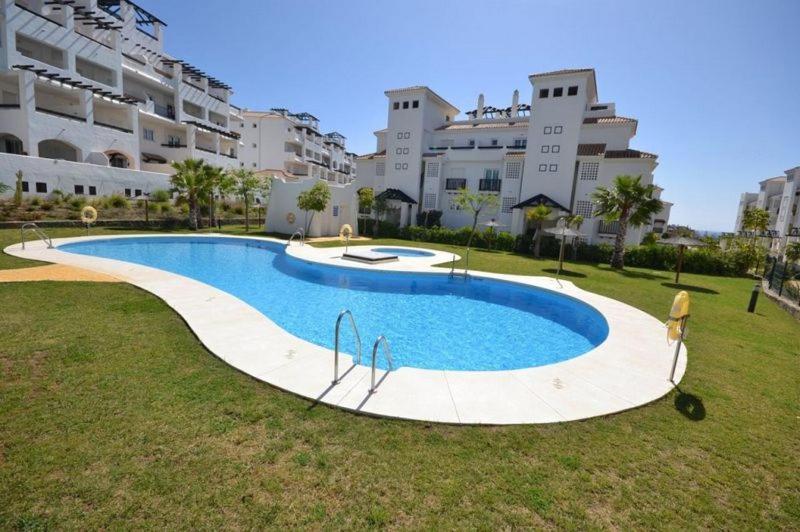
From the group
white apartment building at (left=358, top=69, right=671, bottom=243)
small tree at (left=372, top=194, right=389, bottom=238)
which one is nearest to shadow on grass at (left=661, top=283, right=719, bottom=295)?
white apartment building at (left=358, top=69, right=671, bottom=243)

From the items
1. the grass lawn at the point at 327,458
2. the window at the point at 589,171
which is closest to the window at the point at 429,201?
the window at the point at 589,171

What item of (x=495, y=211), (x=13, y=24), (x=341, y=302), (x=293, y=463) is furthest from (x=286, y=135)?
(x=293, y=463)

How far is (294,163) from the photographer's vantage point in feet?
198

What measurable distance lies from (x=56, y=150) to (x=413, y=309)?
36.1 metres

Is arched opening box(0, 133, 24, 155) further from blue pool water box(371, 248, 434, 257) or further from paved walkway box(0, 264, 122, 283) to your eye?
blue pool water box(371, 248, 434, 257)

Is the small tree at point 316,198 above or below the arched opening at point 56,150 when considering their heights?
below

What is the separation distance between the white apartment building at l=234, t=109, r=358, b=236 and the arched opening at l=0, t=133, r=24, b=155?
18.7 m

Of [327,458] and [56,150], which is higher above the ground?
[56,150]

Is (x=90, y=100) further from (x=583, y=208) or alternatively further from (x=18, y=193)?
(x=583, y=208)

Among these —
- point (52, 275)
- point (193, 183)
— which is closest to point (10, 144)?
point (193, 183)

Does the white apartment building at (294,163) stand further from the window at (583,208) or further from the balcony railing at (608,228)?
the balcony railing at (608,228)

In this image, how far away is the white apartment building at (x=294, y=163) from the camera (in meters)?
29.2

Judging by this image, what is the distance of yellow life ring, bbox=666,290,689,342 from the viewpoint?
18.7ft

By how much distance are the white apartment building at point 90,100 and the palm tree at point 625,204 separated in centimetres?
3580
